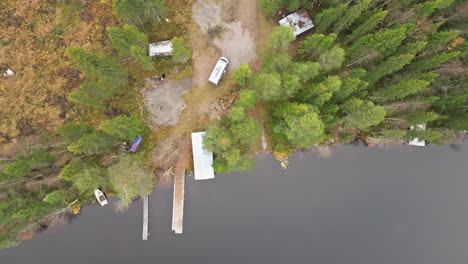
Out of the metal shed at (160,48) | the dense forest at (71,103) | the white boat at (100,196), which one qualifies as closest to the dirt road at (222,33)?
the dense forest at (71,103)

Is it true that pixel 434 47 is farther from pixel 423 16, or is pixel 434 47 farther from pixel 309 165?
pixel 309 165

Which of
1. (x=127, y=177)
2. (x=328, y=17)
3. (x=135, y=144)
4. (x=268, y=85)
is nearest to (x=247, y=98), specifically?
(x=268, y=85)

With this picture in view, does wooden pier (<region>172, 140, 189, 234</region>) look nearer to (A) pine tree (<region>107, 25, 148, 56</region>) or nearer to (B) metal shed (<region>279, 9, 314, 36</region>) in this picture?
(A) pine tree (<region>107, 25, 148, 56</region>)

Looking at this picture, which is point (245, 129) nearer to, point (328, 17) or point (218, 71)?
point (218, 71)

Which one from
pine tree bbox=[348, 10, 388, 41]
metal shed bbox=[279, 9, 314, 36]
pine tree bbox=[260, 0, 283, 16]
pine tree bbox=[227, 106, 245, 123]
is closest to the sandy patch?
pine tree bbox=[227, 106, 245, 123]

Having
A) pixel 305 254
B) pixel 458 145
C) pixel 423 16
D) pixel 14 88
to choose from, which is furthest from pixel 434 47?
pixel 14 88
